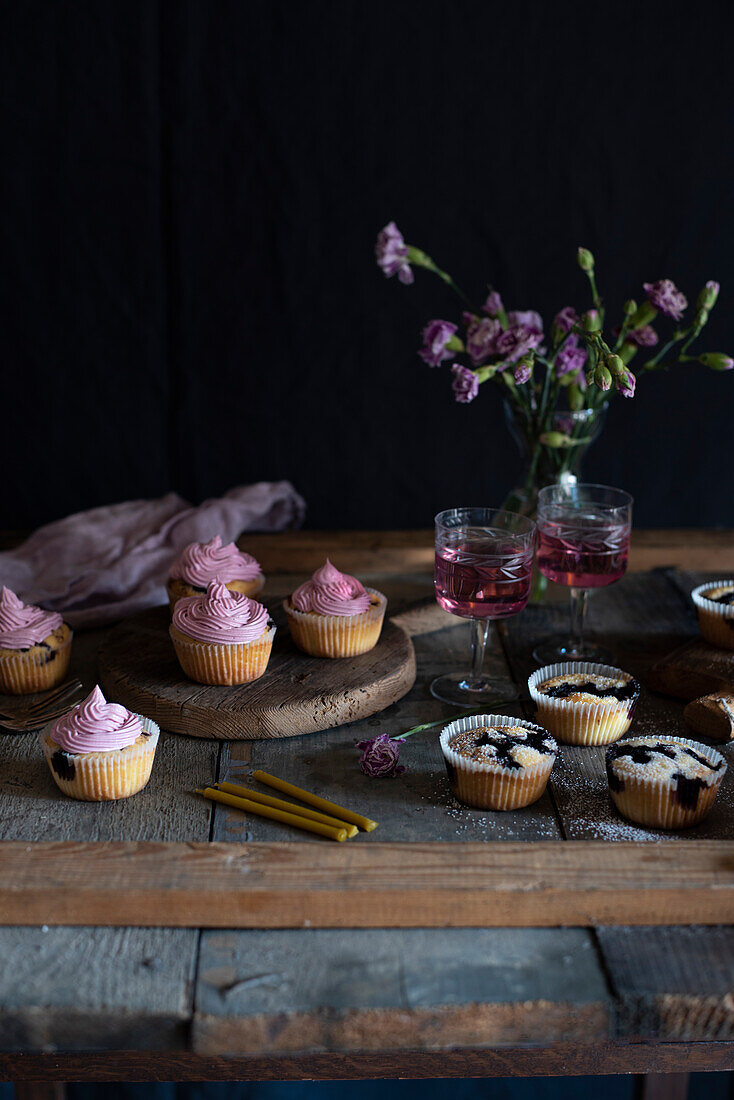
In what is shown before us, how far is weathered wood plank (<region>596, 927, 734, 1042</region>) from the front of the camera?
102 cm

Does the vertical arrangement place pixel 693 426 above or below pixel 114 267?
below

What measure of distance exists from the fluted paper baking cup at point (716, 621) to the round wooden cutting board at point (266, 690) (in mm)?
482

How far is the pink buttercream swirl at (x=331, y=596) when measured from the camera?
160cm

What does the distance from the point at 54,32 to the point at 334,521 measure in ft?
4.26

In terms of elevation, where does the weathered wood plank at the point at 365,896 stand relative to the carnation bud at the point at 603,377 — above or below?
below

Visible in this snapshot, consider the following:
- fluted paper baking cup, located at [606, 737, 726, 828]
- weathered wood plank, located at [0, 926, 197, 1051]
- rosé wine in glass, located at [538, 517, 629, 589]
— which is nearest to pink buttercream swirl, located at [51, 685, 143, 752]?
weathered wood plank, located at [0, 926, 197, 1051]

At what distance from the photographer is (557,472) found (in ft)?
6.21

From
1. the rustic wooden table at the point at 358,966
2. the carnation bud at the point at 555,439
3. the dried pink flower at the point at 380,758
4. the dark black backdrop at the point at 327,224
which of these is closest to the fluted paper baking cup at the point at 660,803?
the rustic wooden table at the point at 358,966

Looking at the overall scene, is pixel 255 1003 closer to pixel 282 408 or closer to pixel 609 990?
pixel 609 990

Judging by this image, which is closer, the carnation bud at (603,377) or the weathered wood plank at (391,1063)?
the weathered wood plank at (391,1063)

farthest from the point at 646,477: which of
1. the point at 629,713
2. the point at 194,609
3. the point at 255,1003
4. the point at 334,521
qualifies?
the point at 255,1003

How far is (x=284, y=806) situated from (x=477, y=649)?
47 cm

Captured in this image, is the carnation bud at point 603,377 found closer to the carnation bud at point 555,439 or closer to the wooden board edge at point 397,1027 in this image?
the carnation bud at point 555,439

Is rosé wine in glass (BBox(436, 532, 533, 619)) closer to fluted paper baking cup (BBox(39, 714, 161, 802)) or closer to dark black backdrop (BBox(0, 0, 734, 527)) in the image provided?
fluted paper baking cup (BBox(39, 714, 161, 802))
